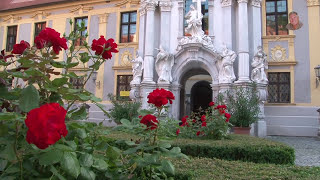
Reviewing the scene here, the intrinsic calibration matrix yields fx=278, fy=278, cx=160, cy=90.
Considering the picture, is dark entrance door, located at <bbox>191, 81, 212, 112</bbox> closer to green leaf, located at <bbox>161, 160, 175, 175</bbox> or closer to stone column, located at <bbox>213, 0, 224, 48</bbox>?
stone column, located at <bbox>213, 0, 224, 48</bbox>

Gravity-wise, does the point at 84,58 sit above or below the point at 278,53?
below

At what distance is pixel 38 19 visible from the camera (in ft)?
61.8

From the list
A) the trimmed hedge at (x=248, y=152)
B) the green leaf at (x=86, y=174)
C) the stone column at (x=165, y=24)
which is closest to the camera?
Result: the green leaf at (x=86, y=174)

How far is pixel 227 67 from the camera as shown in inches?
502

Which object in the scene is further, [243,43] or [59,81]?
[243,43]

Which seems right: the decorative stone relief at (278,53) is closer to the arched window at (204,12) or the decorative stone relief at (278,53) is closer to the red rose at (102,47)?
the arched window at (204,12)

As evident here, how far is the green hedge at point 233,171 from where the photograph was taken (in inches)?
132

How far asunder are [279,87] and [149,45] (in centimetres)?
684

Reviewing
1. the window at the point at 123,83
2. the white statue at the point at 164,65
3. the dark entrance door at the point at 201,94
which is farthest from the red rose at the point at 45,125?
the dark entrance door at the point at 201,94

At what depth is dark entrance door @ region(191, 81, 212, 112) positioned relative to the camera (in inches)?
910

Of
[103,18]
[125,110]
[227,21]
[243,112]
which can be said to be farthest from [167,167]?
[103,18]

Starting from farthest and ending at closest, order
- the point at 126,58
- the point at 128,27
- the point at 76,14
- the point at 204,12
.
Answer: the point at 76,14, the point at 128,27, the point at 126,58, the point at 204,12

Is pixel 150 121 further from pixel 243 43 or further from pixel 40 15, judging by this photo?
pixel 40 15

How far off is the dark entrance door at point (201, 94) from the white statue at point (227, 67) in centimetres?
987
